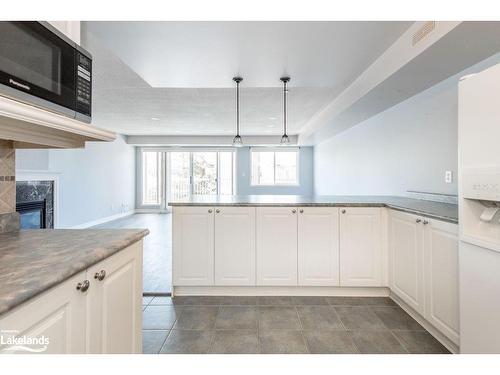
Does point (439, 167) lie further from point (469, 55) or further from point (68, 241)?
point (68, 241)

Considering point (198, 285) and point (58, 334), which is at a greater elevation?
point (58, 334)

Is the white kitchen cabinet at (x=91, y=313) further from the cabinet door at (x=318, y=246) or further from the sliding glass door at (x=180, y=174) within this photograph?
the sliding glass door at (x=180, y=174)

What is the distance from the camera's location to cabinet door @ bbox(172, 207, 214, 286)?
2.46m

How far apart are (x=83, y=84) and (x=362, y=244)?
96.6 inches

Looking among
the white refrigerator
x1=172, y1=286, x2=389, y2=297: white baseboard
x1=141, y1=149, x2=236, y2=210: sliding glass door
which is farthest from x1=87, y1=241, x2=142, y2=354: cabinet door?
x1=141, y1=149, x2=236, y2=210: sliding glass door

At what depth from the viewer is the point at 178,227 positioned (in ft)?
8.07

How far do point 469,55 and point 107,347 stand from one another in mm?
2868

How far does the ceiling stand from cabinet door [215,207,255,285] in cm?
148

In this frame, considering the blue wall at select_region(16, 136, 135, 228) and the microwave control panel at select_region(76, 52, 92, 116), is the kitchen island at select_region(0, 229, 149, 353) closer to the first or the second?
the microwave control panel at select_region(76, 52, 92, 116)

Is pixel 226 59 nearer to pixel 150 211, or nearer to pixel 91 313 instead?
pixel 91 313

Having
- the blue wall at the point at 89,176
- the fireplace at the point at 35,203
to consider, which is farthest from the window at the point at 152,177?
the fireplace at the point at 35,203

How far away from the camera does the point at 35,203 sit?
415 centimetres
